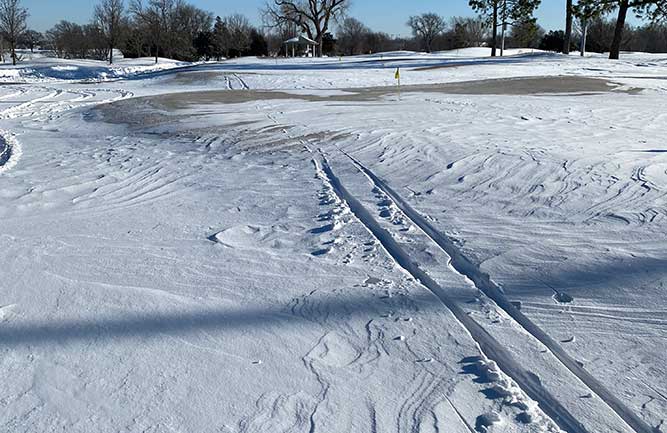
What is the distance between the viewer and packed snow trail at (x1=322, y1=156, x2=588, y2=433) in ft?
8.81

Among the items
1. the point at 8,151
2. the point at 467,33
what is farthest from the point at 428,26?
the point at 8,151

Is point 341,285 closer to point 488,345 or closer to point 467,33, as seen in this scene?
point 488,345

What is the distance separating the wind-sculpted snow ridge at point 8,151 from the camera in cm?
834

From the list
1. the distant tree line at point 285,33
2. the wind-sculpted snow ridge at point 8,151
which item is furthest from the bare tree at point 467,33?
the wind-sculpted snow ridge at point 8,151

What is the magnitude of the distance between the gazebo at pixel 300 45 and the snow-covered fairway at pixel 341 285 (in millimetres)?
51616

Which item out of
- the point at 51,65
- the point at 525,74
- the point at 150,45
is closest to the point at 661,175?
the point at 525,74

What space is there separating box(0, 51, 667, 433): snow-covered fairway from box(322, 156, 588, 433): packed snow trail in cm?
1

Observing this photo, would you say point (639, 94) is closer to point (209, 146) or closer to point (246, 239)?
point (209, 146)

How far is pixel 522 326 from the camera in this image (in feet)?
11.4

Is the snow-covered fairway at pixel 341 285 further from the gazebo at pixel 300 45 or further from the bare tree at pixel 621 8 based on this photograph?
the gazebo at pixel 300 45

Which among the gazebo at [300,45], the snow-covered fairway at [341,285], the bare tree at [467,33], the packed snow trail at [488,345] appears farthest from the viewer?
the bare tree at [467,33]

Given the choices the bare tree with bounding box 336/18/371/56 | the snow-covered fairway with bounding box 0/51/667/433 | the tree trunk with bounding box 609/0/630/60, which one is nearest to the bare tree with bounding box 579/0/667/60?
the tree trunk with bounding box 609/0/630/60

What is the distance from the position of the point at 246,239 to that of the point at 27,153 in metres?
6.01

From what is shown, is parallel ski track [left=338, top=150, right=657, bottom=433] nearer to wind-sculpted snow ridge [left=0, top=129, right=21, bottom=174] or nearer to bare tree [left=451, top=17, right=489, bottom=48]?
wind-sculpted snow ridge [left=0, top=129, right=21, bottom=174]
